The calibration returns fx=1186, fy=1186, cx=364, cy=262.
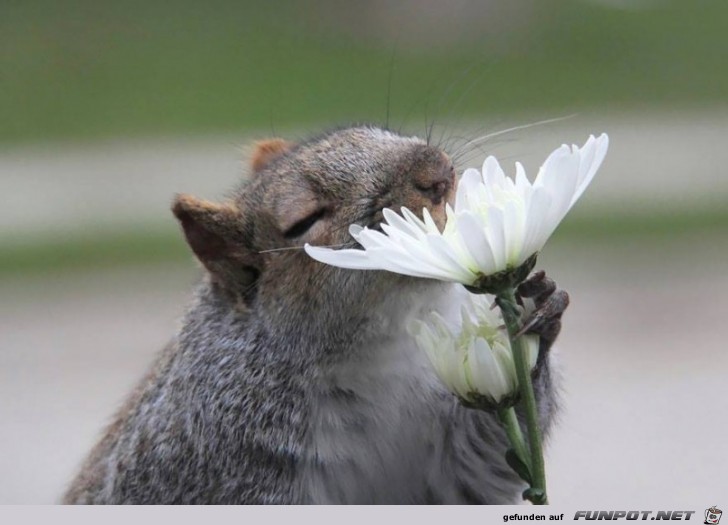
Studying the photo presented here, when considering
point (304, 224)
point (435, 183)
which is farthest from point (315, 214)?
point (435, 183)

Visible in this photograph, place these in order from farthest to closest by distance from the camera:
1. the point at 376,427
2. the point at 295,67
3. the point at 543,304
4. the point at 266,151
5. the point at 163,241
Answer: the point at 295,67
the point at 163,241
the point at 266,151
the point at 376,427
the point at 543,304

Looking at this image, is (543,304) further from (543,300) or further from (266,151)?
(266,151)

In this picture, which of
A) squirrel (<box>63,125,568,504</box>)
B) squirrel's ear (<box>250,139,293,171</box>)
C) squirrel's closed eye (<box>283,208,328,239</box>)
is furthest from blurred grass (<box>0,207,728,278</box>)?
squirrel's closed eye (<box>283,208,328,239</box>)

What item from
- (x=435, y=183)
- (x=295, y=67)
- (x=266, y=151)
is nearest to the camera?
(x=435, y=183)

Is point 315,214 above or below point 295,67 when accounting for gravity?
below

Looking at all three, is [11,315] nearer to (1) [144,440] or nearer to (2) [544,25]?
(1) [144,440]

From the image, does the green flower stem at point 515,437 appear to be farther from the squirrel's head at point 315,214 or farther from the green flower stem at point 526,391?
the squirrel's head at point 315,214

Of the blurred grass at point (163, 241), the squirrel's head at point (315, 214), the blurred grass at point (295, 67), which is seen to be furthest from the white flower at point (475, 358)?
the blurred grass at point (295, 67)
